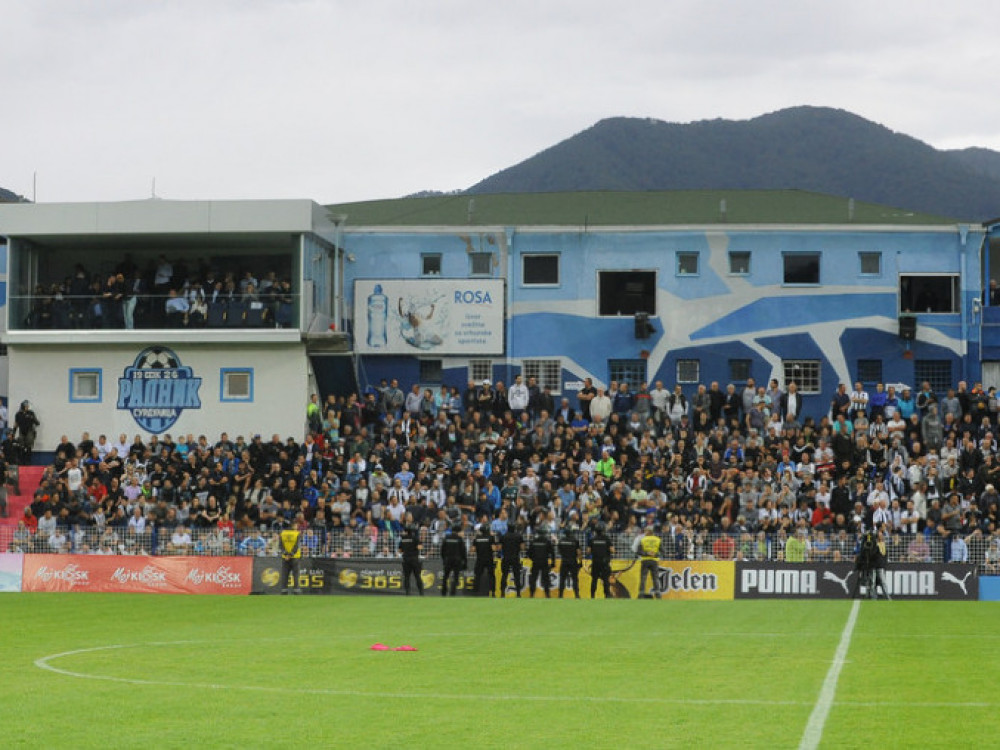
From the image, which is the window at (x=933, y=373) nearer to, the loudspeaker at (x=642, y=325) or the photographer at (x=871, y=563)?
the loudspeaker at (x=642, y=325)

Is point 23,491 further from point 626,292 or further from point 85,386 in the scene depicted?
point 626,292

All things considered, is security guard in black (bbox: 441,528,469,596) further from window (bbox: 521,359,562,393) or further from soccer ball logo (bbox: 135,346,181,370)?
soccer ball logo (bbox: 135,346,181,370)

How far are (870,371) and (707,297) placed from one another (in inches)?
235

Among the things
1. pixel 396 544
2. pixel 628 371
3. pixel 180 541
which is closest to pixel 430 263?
pixel 628 371

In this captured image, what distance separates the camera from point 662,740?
12812mm

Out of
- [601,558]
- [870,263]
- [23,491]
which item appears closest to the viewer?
[601,558]

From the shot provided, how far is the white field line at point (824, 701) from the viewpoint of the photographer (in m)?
12.8

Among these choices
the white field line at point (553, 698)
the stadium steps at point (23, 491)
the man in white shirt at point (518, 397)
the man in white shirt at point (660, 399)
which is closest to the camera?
the white field line at point (553, 698)

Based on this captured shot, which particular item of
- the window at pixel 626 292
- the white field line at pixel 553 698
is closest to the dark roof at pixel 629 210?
the window at pixel 626 292

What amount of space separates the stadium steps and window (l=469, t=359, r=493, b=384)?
1441cm

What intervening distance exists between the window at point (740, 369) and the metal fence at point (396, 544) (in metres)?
14.3

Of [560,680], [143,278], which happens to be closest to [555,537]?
[143,278]

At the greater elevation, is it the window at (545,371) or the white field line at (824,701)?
the window at (545,371)

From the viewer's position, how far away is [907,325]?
52.6 meters
